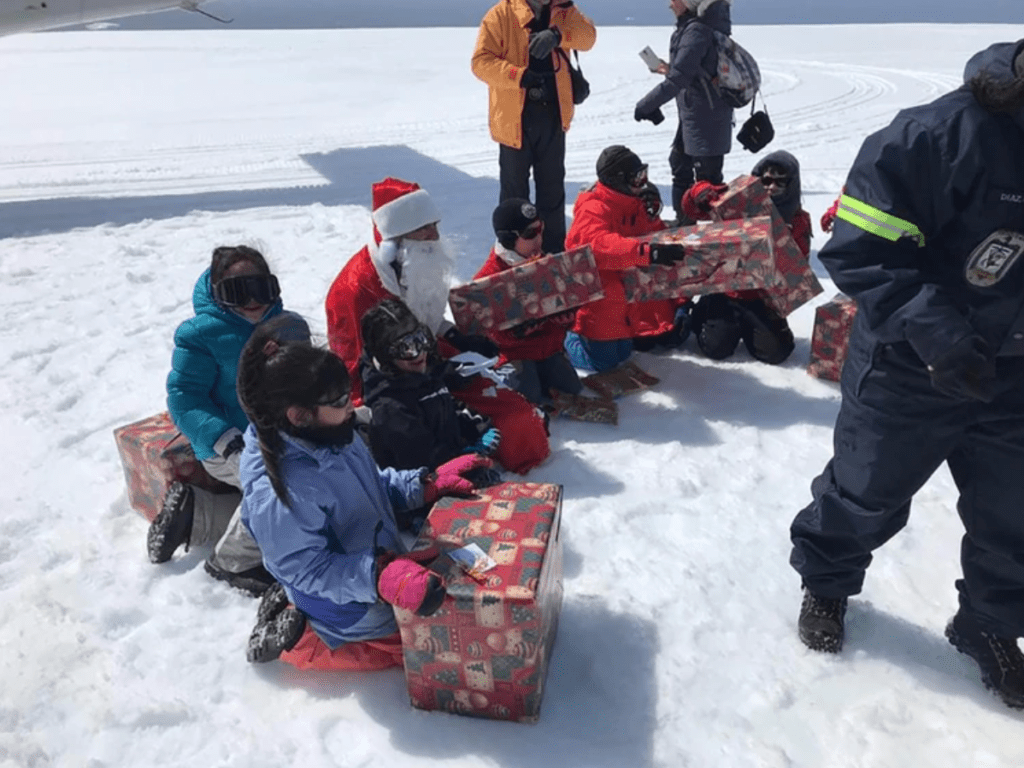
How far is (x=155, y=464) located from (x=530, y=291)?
174 centimetres

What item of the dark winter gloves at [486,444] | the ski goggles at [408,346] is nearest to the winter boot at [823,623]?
the dark winter gloves at [486,444]

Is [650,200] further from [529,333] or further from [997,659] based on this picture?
[997,659]

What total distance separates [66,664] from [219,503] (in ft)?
2.42

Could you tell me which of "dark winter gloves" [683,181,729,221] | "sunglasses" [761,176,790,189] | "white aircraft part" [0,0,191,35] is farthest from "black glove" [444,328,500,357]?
"white aircraft part" [0,0,191,35]

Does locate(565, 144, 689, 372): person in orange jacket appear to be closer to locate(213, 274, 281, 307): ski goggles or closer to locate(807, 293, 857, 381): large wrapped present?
locate(807, 293, 857, 381): large wrapped present

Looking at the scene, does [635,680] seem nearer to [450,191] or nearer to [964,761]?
[964,761]

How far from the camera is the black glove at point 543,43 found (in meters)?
5.01

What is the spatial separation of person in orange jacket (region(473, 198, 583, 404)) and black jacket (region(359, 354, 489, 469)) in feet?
2.55

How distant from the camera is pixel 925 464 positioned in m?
2.19

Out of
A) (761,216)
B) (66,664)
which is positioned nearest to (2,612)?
(66,664)

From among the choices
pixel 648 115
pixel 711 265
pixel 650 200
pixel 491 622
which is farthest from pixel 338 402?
pixel 648 115

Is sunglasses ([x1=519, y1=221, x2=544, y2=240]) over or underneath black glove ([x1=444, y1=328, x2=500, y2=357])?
over

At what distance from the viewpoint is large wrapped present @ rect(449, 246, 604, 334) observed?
3.86 metres

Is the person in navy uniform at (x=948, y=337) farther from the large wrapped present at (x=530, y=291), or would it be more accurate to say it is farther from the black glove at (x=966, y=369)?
the large wrapped present at (x=530, y=291)
